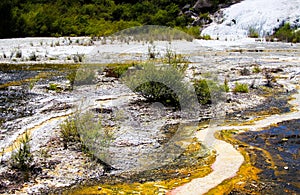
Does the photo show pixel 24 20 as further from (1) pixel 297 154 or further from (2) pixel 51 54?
(1) pixel 297 154

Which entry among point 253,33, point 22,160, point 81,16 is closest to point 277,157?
point 22,160

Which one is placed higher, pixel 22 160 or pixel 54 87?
pixel 54 87

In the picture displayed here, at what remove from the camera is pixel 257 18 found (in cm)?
3062

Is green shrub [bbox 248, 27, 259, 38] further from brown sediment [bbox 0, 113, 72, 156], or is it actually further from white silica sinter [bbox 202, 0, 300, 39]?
brown sediment [bbox 0, 113, 72, 156]

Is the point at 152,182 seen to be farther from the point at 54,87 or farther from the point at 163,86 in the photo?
the point at 54,87

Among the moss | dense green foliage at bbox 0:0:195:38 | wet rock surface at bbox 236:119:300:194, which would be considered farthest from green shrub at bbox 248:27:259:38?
the moss

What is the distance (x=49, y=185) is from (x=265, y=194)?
9.35ft

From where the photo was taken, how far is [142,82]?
1051 cm

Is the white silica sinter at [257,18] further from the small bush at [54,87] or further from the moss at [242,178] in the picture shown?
the moss at [242,178]

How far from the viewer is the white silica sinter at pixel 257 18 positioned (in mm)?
29344

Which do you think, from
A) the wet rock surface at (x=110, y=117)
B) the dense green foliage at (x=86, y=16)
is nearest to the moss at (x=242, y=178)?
the wet rock surface at (x=110, y=117)

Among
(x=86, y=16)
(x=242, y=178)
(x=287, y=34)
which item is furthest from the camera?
(x=86, y=16)

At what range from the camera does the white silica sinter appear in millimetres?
29344

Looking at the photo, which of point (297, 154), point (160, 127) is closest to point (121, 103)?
point (160, 127)
